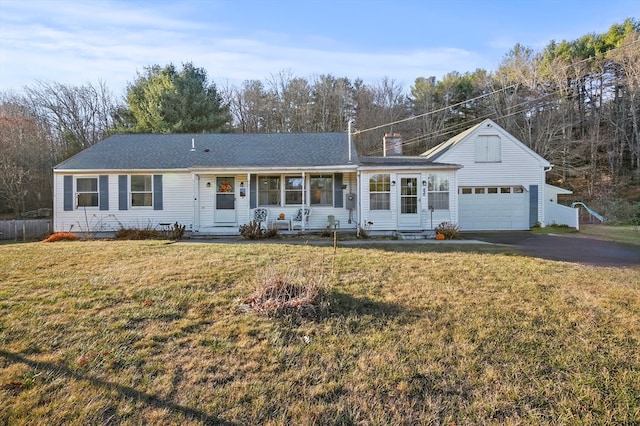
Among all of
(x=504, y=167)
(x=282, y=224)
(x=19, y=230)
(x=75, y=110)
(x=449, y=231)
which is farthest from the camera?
(x=75, y=110)

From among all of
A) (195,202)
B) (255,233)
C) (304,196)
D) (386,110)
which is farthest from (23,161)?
(386,110)

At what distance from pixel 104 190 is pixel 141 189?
1.47 m

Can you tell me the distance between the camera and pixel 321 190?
46.9 feet

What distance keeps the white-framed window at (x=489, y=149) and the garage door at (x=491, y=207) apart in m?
1.35

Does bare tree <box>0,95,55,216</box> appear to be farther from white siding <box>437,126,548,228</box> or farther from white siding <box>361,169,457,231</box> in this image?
white siding <box>437,126,548,228</box>

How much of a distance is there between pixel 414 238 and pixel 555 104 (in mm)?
22223

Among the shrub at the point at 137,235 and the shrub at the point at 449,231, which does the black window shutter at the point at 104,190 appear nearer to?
the shrub at the point at 137,235

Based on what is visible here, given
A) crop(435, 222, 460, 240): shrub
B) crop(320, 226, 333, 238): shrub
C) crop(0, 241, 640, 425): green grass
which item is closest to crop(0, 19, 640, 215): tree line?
crop(435, 222, 460, 240): shrub

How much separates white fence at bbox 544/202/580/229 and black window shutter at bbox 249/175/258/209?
550 inches

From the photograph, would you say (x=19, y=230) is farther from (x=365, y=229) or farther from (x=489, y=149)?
(x=489, y=149)

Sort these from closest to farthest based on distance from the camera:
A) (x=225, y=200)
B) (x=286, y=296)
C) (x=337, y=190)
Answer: (x=286, y=296)
(x=337, y=190)
(x=225, y=200)

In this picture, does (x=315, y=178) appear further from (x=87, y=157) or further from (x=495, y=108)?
(x=495, y=108)

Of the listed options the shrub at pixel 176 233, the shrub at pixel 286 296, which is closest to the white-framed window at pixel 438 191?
the shrub at pixel 176 233

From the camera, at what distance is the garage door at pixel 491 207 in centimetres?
1706
